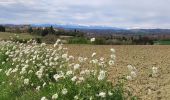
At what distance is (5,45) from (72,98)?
11269mm

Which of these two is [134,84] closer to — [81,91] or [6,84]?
[6,84]

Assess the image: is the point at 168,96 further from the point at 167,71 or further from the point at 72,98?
the point at 167,71

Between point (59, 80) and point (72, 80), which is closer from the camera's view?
point (72, 80)

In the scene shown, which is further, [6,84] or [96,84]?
[6,84]

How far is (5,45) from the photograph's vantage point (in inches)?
787

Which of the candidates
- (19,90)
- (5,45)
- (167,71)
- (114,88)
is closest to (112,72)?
(167,71)

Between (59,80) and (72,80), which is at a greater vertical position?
(72,80)

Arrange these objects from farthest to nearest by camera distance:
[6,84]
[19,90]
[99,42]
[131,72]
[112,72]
A: [99,42] → [112,72] → [6,84] → [19,90] → [131,72]

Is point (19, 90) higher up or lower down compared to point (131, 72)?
lower down

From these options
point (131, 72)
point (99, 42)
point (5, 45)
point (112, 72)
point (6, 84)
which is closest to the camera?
point (131, 72)

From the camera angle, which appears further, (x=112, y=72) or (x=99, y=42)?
(x=99, y=42)

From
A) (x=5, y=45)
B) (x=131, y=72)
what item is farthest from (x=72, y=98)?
(x=5, y=45)

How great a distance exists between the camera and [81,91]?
884 cm

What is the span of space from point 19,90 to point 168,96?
12.8 feet
